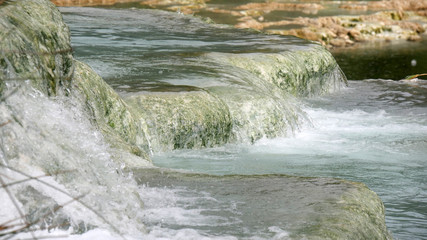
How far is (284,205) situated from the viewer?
13.3 feet

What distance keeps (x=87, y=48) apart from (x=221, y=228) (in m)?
8.18

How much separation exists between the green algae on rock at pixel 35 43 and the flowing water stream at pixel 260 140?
97 centimetres

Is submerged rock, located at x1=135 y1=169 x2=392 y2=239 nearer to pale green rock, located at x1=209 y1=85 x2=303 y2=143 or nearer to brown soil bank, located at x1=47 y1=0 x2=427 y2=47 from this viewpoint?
pale green rock, located at x1=209 y1=85 x2=303 y2=143

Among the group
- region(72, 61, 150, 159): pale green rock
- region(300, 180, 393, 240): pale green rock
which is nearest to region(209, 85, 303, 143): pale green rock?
region(72, 61, 150, 159): pale green rock

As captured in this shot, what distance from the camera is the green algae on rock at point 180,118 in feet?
23.6

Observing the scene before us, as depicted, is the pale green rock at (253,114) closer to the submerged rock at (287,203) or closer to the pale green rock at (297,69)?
the pale green rock at (297,69)

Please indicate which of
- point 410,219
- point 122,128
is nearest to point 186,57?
point 122,128

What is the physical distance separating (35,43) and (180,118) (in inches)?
114

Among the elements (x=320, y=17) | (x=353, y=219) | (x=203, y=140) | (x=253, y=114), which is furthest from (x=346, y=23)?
(x=353, y=219)

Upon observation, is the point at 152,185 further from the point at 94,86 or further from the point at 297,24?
the point at 297,24

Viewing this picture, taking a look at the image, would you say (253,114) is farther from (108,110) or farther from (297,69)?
(297,69)

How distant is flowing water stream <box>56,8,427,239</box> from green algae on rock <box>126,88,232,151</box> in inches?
6.6

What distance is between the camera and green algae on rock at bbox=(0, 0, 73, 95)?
161 inches

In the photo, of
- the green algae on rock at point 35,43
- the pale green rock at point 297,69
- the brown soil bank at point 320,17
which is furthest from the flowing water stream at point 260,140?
the brown soil bank at point 320,17
